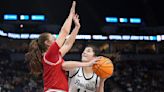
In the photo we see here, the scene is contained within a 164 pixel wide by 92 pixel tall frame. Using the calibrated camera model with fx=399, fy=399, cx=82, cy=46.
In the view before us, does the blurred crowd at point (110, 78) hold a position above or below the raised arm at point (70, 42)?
below

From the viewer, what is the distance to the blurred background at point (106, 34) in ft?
77.7

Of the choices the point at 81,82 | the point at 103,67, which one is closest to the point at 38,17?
the point at 81,82

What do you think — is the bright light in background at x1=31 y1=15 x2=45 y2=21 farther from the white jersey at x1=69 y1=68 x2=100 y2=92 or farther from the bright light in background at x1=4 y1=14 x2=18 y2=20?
the white jersey at x1=69 y1=68 x2=100 y2=92

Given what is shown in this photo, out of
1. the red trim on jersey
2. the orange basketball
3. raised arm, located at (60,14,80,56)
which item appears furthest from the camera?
raised arm, located at (60,14,80,56)

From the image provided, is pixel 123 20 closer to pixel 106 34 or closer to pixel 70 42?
pixel 106 34

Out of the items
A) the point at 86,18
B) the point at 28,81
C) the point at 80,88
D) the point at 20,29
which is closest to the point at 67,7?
the point at 86,18

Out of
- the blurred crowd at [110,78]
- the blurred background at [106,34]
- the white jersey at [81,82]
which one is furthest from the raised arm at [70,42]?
the blurred background at [106,34]

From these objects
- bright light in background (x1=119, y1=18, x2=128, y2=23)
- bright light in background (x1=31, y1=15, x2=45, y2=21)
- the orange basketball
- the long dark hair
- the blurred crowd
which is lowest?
the blurred crowd

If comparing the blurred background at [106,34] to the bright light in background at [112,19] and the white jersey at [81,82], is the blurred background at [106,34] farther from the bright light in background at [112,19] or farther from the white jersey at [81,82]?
the white jersey at [81,82]

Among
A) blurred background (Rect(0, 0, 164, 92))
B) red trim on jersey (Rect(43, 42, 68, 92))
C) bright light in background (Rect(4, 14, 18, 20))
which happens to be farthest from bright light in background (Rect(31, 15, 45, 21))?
red trim on jersey (Rect(43, 42, 68, 92))

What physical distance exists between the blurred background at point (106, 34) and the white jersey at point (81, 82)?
16569 mm

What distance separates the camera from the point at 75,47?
2489cm

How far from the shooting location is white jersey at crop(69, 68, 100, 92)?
6.64m

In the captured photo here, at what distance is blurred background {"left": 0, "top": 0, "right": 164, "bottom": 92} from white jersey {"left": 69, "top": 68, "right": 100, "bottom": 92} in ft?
54.4
